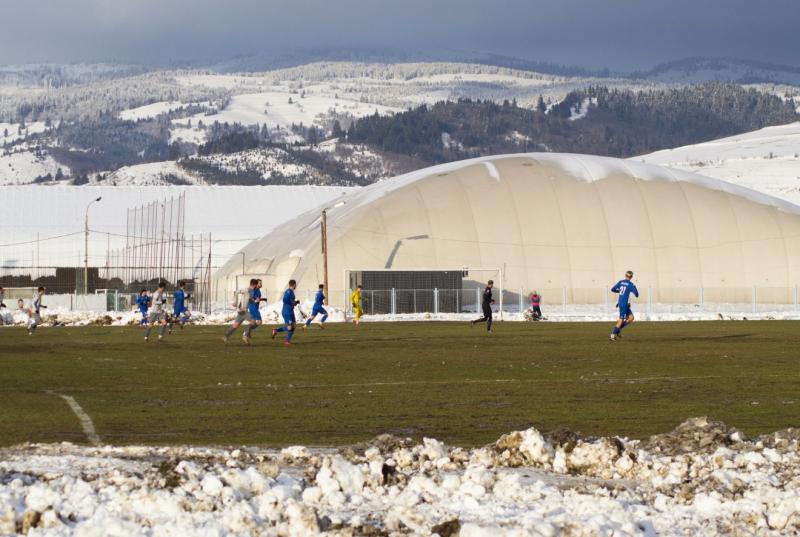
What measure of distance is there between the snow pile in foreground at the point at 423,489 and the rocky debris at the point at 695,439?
0.08 feet

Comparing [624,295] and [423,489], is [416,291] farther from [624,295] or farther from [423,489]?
[423,489]

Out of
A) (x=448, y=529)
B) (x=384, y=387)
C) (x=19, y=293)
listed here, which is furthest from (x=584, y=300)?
(x=448, y=529)

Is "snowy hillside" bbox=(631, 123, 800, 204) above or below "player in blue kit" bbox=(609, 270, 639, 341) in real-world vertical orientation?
above

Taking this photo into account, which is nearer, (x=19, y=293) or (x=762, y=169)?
(x=19, y=293)

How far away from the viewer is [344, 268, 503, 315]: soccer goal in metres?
74.2

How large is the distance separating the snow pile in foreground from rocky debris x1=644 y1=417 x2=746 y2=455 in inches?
1.0

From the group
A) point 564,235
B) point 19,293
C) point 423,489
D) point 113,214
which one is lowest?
point 423,489

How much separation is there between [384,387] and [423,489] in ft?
41.5

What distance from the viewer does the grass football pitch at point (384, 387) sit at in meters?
17.7

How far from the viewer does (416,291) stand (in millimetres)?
74625

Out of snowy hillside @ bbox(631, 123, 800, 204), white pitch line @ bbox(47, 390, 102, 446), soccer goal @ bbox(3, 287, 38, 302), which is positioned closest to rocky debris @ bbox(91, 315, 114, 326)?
soccer goal @ bbox(3, 287, 38, 302)

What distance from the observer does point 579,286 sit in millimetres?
77625

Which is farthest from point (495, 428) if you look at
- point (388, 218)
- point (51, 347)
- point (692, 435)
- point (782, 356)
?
point (388, 218)

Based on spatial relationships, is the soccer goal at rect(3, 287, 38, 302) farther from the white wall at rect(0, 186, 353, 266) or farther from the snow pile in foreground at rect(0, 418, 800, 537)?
the snow pile in foreground at rect(0, 418, 800, 537)
